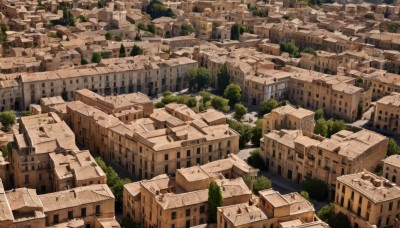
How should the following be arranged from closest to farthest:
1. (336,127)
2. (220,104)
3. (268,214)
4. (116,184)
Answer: (268,214) → (116,184) → (336,127) → (220,104)

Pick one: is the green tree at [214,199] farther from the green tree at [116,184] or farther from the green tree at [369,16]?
the green tree at [369,16]

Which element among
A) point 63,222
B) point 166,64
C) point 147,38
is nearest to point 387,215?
point 63,222

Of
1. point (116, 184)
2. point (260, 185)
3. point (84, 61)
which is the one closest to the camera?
point (116, 184)

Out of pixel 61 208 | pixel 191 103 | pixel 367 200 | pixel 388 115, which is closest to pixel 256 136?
pixel 191 103

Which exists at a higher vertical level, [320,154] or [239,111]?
[320,154]

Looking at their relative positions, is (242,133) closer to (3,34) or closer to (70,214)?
(70,214)

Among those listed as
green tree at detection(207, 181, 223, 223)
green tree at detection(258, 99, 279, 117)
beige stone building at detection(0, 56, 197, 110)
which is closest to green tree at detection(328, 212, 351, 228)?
green tree at detection(207, 181, 223, 223)

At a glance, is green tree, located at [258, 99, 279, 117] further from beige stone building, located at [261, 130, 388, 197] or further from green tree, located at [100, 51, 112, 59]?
A: green tree, located at [100, 51, 112, 59]

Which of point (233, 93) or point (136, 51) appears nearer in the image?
point (233, 93)
